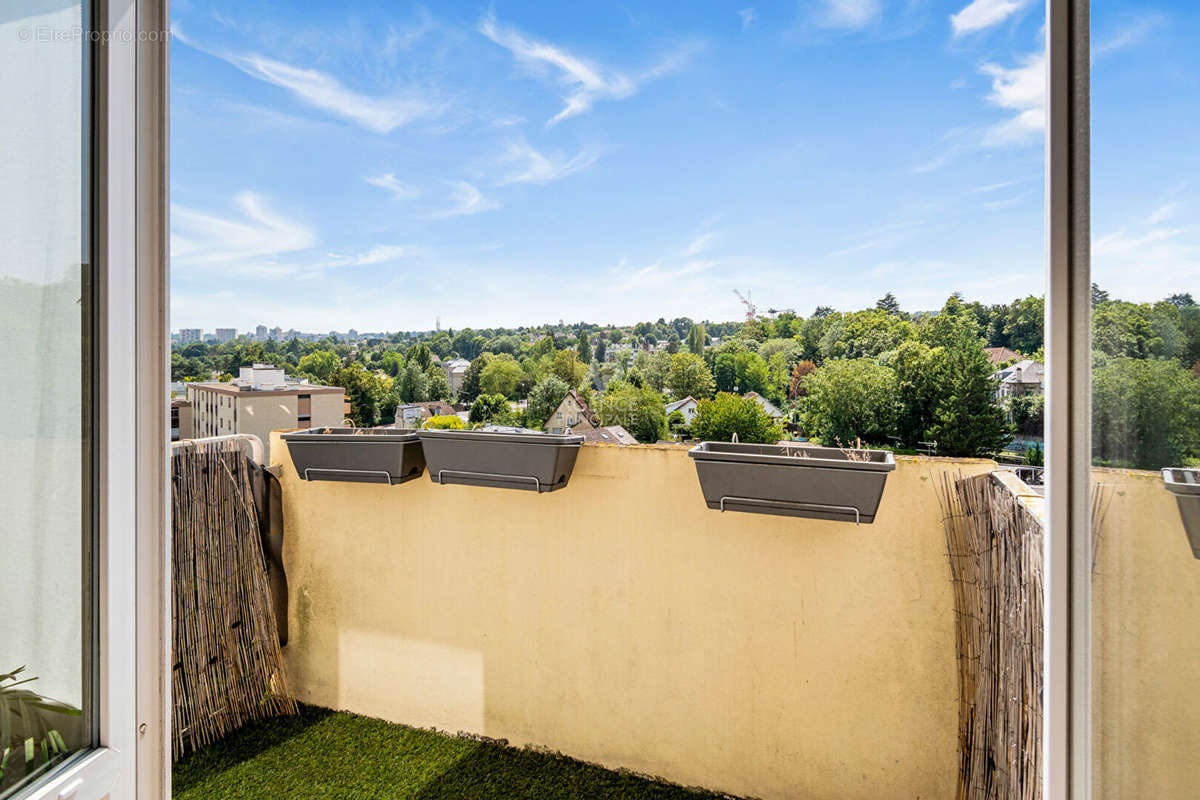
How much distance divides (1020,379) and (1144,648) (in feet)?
3.21

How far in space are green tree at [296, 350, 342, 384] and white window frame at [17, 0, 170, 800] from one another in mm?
1229

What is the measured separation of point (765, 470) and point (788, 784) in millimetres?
1023

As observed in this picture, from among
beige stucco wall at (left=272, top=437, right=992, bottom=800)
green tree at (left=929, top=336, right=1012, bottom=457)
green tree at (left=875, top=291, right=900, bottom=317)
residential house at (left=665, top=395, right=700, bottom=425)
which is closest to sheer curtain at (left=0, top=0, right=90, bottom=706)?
beige stucco wall at (left=272, top=437, right=992, bottom=800)

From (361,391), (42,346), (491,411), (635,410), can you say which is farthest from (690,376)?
(42,346)

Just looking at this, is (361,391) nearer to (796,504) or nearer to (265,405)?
(265,405)

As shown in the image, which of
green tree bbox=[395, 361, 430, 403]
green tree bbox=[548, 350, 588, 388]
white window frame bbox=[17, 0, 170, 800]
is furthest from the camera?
green tree bbox=[395, 361, 430, 403]

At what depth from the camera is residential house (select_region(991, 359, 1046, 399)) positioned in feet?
4.27

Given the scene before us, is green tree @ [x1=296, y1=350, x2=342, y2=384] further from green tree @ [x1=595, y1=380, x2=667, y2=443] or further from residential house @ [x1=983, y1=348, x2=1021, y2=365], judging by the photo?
residential house @ [x1=983, y1=348, x2=1021, y2=365]

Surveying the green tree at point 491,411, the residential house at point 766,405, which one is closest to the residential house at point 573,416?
the green tree at point 491,411

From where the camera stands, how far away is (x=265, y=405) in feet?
7.11

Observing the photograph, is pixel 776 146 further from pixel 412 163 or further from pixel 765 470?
pixel 412 163

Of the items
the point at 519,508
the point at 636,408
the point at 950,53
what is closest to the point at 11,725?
the point at 519,508

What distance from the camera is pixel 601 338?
1.89 meters

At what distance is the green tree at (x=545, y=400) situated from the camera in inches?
76.6
